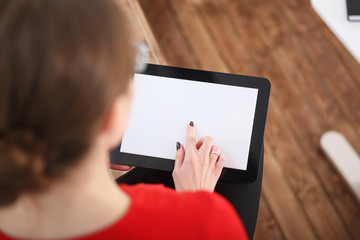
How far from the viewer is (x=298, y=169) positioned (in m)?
1.24

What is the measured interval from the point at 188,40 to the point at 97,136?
1081mm

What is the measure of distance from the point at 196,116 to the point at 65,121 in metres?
0.43

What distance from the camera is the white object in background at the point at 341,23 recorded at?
76cm

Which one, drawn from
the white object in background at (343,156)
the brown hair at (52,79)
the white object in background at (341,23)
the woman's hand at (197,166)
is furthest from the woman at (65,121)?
the white object in background at (343,156)

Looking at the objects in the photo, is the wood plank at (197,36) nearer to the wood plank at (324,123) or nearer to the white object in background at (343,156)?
the wood plank at (324,123)

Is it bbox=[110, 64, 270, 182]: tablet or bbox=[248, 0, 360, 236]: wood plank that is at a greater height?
bbox=[110, 64, 270, 182]: tablet

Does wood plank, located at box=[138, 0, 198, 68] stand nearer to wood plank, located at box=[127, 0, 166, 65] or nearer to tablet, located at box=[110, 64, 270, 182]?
wood plank, located at box=[127, 0, 166, 65]

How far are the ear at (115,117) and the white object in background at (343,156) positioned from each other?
993mm

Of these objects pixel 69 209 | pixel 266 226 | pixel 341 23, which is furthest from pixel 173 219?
pixel 266 226

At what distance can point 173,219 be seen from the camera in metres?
0.49

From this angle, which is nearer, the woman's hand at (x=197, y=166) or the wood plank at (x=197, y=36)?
the woman's hand at (x=197, y=166)

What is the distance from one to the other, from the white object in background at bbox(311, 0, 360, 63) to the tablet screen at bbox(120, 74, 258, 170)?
24 centimetres

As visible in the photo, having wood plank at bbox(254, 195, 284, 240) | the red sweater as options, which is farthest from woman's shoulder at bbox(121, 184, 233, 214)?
wood plank at bbox(254, 195, 284, 240)

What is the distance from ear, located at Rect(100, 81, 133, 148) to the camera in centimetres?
39
